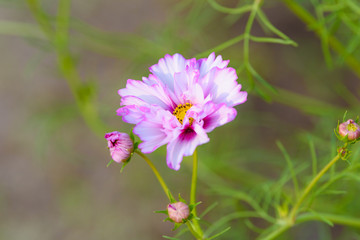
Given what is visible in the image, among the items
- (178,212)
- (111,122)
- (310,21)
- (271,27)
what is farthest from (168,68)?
(111,122)

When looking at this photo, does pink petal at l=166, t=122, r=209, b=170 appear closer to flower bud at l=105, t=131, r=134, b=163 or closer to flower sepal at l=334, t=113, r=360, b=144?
flower bud at l=105, t=131, r=134, b=163

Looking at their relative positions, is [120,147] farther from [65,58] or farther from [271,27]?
[65,58]

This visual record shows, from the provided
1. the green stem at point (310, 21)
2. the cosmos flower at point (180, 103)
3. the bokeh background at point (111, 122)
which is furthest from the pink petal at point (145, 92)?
the bokeh background at point (111, 122)

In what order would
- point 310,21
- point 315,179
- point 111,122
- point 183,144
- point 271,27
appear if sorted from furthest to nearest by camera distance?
1. point 111,122
2. point 310,21
3. point 271,27
4. point 315,179
5. point 183,144

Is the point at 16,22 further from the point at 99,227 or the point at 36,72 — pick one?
the point at 99,227

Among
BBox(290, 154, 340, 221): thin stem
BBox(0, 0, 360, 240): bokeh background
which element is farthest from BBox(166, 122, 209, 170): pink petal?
BBox(0, 0, 360, 240): bokeh background

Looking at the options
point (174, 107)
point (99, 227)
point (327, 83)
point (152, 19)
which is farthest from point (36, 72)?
point (174, 107)
